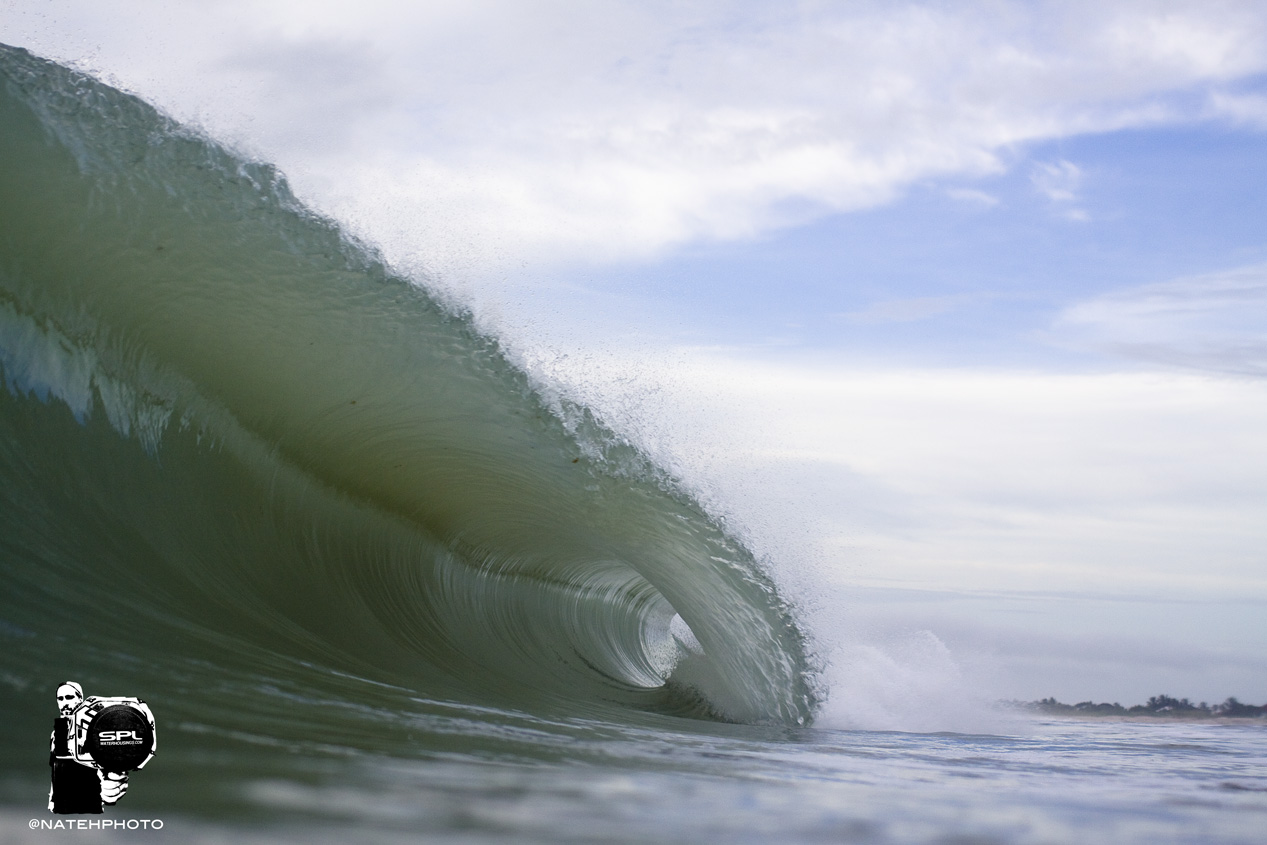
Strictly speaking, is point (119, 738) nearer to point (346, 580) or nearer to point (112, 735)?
point (112, 735)

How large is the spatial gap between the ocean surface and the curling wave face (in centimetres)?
1

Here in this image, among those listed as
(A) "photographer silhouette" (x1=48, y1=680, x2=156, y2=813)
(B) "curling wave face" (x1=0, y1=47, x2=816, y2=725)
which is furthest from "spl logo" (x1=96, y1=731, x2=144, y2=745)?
(B) "curling wave face" (x1=0, y1=47, x2=816, y2=725)

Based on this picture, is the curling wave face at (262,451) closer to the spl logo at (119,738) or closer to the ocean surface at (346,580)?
the ocean surface at (346,580)

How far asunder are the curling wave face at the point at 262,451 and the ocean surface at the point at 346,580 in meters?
0.01

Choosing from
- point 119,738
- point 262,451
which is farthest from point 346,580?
point 119,738

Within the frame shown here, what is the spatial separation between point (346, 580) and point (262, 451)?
790 millimetres

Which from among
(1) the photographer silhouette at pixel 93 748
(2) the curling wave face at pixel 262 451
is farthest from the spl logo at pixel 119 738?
(2) the curling wave face at pixel 262 451

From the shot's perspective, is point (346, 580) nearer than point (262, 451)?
No

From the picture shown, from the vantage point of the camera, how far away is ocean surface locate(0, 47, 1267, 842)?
1766 mm

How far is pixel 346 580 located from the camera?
186 inches

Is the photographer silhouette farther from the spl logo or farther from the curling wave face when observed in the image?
the curling wave face

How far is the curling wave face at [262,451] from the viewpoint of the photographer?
315cm

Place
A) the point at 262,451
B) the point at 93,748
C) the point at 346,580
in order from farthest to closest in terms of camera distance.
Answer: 1. the point at 346,580
2. the point at 262,451
3. the point at 93,748

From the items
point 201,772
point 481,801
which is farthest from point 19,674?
point 481,801
